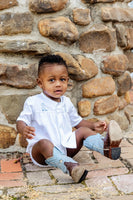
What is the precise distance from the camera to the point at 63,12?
7.88ft

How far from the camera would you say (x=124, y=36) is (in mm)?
2764

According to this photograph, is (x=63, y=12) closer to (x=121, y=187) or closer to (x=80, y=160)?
(x=80, y=160)

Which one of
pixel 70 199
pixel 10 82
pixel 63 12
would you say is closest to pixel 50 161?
pixel 70 199

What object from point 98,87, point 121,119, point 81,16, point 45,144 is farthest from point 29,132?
point 121,119

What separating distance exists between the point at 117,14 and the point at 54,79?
98 cm

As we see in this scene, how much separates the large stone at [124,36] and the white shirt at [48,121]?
0.95 m

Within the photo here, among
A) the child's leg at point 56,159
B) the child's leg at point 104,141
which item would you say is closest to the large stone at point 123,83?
the child's leg at point 104,141

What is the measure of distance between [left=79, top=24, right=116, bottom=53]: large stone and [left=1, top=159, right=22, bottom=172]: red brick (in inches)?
43.5

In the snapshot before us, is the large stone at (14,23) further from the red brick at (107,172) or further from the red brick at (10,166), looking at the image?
the red brick at (107,172)

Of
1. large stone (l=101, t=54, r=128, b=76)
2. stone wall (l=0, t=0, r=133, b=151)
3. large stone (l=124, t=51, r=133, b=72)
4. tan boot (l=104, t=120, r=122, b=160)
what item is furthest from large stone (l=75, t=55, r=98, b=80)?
tan boot (l=104, t=120, r=122, b=160)

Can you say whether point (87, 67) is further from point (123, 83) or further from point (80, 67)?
point (123, 83)

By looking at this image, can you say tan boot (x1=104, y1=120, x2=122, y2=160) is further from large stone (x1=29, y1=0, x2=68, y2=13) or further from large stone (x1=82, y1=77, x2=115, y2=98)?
large stone (x1=29, y1=0, x2=68, y2=13)

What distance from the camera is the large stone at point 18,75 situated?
2283 mm

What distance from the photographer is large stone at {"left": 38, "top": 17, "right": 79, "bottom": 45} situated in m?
2.31
